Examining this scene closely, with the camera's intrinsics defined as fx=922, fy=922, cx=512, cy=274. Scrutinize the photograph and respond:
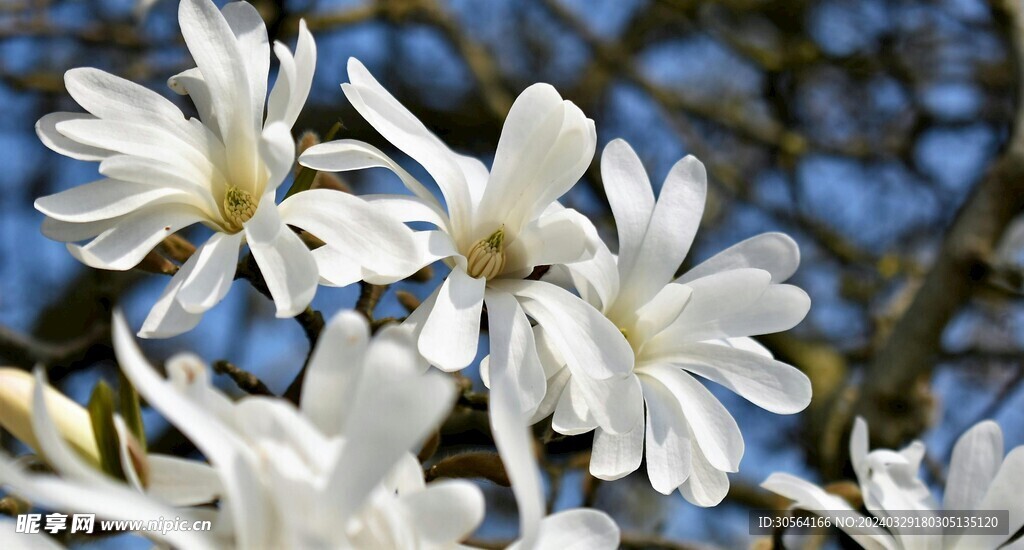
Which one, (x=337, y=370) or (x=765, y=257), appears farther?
Answer: (x=765, y=257)

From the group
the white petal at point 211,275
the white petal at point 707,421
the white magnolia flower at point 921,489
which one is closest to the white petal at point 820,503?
the white magnolia flower at point 921,489

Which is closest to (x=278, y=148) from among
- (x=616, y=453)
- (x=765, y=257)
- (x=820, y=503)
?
(x=616, y=453)

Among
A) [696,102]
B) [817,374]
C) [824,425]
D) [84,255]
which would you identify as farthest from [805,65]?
[84,255]

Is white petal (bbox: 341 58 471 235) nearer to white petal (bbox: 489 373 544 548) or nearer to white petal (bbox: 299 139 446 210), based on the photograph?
white petal (bbox: 299 139 446 210)

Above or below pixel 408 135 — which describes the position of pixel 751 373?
below

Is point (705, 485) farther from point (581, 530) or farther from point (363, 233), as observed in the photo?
point (363, 233)
